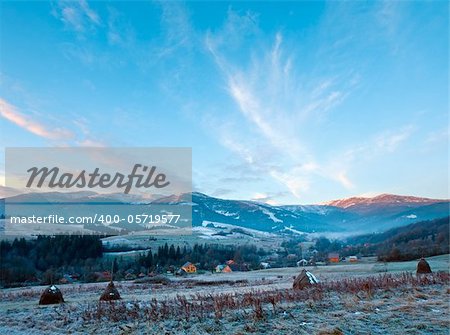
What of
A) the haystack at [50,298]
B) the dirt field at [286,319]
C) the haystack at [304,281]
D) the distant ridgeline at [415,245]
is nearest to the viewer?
the dirt field at [286,319]

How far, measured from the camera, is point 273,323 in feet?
35.2

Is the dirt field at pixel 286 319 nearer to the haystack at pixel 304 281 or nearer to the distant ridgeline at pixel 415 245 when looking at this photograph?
the haystack at pixel 304 281

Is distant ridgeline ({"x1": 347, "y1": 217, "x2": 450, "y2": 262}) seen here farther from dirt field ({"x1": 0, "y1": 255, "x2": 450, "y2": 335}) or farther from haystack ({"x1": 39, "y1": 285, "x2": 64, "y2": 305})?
haystack ({"x1": 39, "y1": 285, "x2": 64, "y2": 305})

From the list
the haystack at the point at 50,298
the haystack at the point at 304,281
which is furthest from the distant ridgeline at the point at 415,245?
the haystack at the point at 50,298

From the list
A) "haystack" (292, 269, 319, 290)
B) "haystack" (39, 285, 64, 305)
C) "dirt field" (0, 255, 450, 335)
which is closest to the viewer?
"dirt field" (0, 255, 450, 335)

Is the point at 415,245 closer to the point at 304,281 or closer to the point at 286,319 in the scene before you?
the point at 304,281

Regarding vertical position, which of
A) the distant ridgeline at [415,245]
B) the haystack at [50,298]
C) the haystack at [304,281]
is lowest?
the haystack at [50,298]

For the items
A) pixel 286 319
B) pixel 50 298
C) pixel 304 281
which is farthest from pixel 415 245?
pixel 286 319

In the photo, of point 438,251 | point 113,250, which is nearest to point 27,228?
point 113,250

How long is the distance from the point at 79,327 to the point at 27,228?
211330 mm

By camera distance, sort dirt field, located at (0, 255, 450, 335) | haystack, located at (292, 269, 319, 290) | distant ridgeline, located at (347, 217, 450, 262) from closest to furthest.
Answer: dirt field, located at (0, 255, 450, 335), haystack, located at (292, 269, 319, 290), distant ridgeline, located at (347, 217, 450, 262)

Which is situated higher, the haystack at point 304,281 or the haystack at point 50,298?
the haystack at point 304,281

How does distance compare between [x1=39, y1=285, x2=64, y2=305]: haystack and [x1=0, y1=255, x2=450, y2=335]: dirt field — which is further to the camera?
[x1=39, y1=285, x2=64, y2=305]: haystack

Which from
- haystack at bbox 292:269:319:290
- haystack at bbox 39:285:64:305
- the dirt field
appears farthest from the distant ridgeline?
haystack at bbox 39:285:64:305
